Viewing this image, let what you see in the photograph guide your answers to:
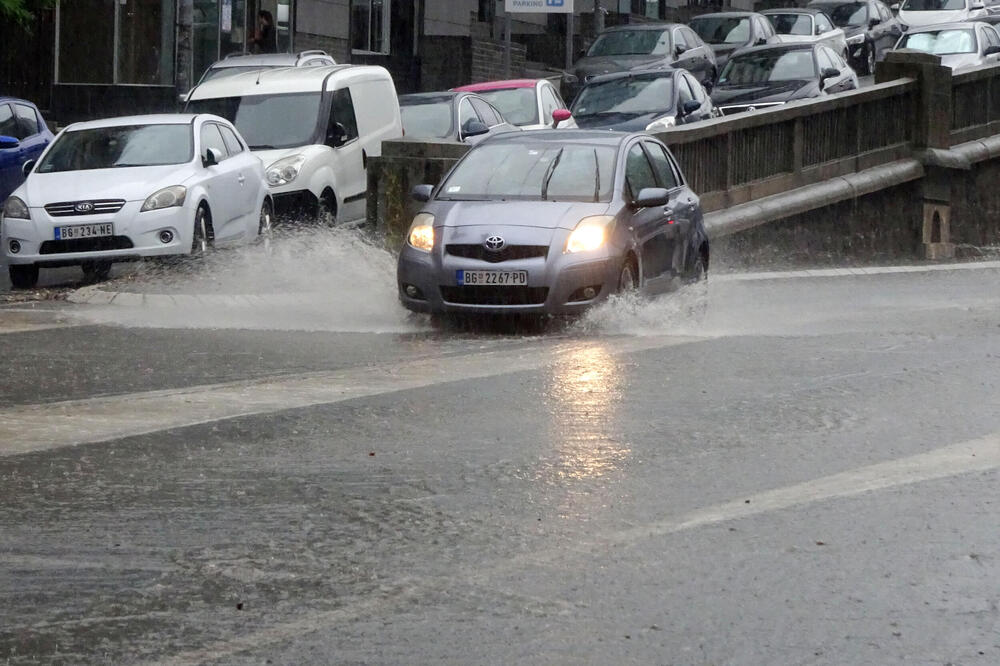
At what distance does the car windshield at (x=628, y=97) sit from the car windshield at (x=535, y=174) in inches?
421

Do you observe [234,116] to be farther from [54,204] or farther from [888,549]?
[888,549]

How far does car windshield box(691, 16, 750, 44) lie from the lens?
42438 mm

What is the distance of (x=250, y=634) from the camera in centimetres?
568

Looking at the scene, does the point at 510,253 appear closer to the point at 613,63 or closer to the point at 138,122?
the point at 138,122

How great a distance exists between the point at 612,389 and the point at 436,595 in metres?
4.78

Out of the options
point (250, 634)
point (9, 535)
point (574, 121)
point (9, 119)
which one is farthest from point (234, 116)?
point (250, 634)

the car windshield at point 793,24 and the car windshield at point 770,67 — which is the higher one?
the car windshield at point 793,24

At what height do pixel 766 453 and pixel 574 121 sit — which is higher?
pixel 574 121

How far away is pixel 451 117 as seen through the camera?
23.9 metres

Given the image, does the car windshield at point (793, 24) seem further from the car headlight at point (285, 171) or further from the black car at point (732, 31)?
the car headlight at point (285, 171)

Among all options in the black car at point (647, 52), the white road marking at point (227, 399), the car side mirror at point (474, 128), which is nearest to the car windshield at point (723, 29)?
the black car at point (647, 52)

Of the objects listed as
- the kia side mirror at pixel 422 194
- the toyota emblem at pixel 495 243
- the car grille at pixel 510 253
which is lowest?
the car grille at pixel 510 253

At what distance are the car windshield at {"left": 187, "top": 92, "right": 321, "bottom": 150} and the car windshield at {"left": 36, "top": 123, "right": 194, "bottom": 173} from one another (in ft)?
8.94

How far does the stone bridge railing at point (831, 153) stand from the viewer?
1820cm
